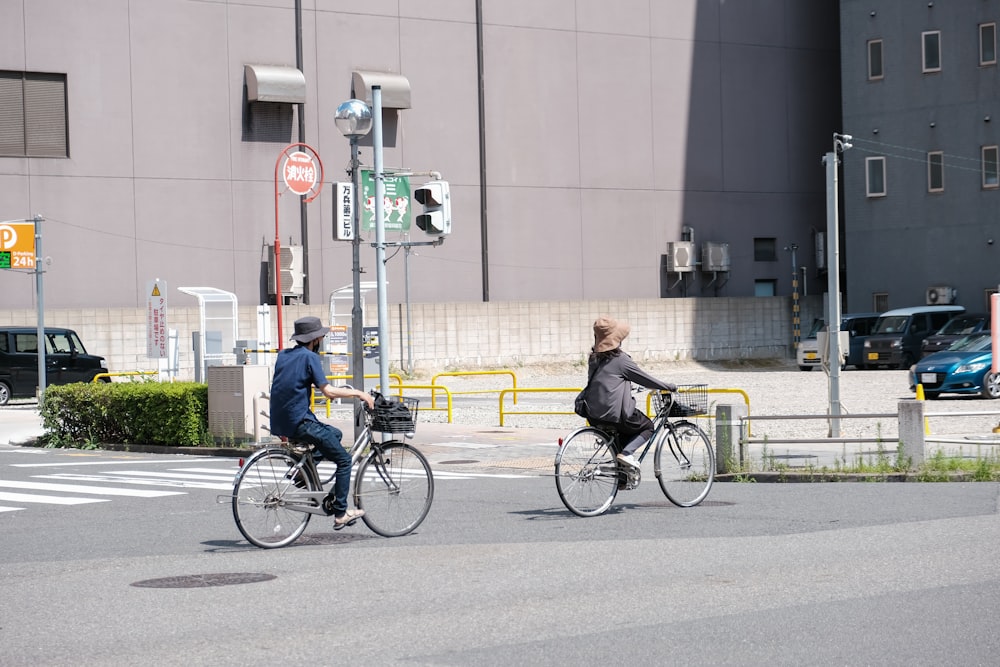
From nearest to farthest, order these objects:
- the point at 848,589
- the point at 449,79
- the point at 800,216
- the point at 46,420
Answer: the point at 848,589
the point at 46,420
the point at 449,79
the point at 800,216

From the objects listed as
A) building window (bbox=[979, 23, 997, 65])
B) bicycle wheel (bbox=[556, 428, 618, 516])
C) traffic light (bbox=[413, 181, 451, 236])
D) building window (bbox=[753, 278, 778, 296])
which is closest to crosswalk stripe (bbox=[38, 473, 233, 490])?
traffic light (bbox=[413, 181, 451, 236])

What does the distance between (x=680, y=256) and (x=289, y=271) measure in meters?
14.6

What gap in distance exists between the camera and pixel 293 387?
10.9 meters

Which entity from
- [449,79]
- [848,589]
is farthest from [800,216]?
[848,589]

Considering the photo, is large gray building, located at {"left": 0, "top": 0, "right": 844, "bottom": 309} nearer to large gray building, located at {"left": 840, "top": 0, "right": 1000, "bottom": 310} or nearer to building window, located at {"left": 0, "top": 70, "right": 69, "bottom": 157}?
building window, located at {"left": 0, "top": 70, "right": 69, "bottom": 157}

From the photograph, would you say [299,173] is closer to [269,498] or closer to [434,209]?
[434,209]

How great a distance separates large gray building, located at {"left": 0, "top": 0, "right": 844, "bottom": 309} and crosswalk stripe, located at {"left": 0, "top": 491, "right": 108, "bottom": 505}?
1000 inches

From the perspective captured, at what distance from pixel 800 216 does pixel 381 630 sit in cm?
4715

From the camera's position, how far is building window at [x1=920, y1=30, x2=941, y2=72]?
47.7 meters

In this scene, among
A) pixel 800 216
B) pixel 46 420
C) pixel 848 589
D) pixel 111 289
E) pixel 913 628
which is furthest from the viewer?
pixel 800 216

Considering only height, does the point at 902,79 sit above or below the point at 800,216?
above

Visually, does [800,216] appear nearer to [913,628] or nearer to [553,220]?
[553,220]

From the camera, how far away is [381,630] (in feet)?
24.8

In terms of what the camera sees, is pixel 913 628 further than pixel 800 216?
No
